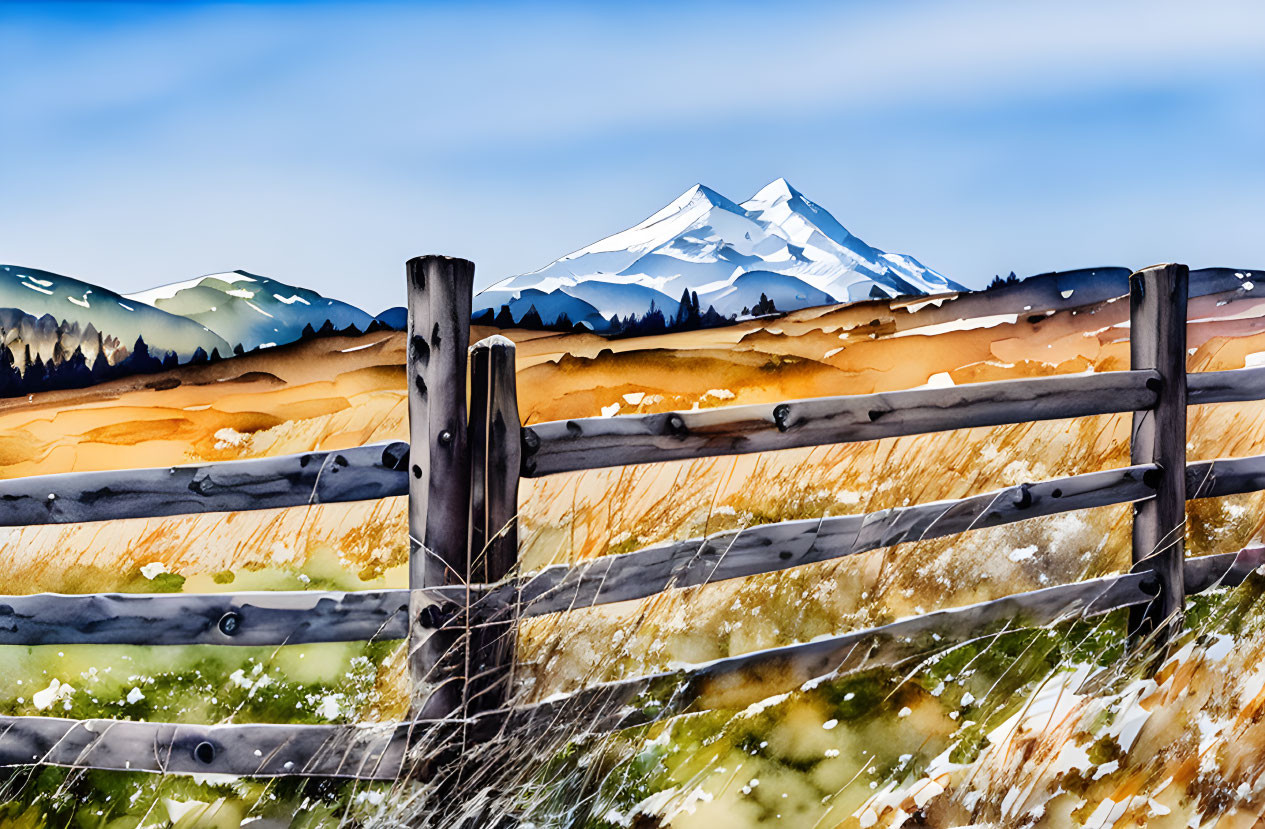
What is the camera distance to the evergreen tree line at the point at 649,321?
38.8ft

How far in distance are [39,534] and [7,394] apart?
1053cm

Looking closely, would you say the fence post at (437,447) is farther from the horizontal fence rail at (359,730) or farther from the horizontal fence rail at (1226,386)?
the horizontal fence rail at (1226,386)

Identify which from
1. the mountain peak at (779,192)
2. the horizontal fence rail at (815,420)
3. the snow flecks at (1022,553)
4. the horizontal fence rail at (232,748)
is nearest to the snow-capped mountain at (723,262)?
the mountain peak at (779,192)

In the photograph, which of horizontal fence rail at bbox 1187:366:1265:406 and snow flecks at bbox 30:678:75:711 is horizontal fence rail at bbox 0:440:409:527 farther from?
horizontal fence rail at bbox 1187:366:1265:406

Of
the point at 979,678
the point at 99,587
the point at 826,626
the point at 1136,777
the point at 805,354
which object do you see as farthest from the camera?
the point at 805,354

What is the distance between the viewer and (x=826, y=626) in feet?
14.2

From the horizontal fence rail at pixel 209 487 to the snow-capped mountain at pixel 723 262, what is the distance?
116 feet

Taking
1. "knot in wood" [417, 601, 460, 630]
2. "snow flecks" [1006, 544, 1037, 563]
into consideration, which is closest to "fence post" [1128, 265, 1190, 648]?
"snow flecks" [1006, 544, 1037, 563]

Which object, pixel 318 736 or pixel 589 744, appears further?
pixel 589 744

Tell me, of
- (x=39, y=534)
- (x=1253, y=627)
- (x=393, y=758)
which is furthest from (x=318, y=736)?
(x=39, y=534)

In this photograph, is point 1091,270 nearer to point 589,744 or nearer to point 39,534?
point 589,744

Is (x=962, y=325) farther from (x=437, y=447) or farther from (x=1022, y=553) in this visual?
(x=437, y=447)

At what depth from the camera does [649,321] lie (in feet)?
42.7

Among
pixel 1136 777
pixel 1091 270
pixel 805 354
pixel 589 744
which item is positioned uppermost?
pixel 1091 270
